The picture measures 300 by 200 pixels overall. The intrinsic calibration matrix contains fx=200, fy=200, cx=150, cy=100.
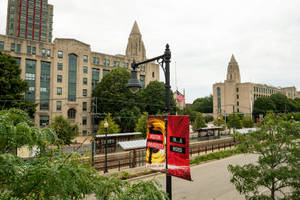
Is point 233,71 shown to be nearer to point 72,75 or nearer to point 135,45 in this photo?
point 135,45

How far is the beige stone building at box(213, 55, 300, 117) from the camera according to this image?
9412cm

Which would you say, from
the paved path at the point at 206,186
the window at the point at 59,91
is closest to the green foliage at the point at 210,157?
the paved path at the point at 206,186

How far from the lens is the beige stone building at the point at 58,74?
146 feet

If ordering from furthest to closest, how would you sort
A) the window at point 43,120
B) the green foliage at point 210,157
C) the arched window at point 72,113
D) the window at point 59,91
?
the arched window at point 72,113
the window at point 59,91
the window at point 43,120
the green foliage at point 210,157

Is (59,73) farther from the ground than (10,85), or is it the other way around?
(59,73)

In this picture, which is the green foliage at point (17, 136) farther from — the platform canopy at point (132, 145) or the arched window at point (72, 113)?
the arched window at point (72, 113)

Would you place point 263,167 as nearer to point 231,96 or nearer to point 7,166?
point 7,166

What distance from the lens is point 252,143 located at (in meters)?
8.54

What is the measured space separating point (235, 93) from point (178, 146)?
100560mm

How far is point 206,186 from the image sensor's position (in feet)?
47.9

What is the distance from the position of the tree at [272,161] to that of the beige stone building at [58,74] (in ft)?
135

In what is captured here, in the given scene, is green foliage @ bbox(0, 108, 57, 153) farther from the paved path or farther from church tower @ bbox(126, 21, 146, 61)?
church tower @ bbox(126, 21, 146, 61)

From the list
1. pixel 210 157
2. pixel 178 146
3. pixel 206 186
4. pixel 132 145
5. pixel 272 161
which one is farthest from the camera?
pixel 210 157

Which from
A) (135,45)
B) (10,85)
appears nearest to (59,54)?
(10,85)
